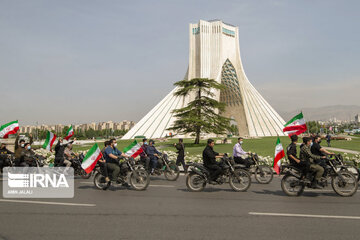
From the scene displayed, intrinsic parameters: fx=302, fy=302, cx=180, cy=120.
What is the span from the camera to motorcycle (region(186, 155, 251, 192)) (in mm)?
8578

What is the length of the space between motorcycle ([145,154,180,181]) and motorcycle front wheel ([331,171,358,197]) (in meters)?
5.32

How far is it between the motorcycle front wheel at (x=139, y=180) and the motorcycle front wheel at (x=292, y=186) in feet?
12.7

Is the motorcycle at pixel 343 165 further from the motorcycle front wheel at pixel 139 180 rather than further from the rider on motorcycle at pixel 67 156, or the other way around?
the rider on motorcycle at pixel 67 156

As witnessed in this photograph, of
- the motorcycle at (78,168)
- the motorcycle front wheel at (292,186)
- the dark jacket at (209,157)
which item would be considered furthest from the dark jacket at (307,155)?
the motorcycle at (78,168)

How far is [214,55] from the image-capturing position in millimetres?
59906

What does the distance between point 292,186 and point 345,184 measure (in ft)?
4.33

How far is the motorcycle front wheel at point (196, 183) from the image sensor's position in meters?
8.71

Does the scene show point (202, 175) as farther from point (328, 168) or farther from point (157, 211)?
point (328, 168)

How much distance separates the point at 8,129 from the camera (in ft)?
46.7

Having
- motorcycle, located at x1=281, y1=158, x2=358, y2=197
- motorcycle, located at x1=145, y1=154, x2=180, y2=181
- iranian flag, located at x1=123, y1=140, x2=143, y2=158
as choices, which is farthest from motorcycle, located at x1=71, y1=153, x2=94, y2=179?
motorcycle, located at x1=281, y1=158, x2=358, y2=197

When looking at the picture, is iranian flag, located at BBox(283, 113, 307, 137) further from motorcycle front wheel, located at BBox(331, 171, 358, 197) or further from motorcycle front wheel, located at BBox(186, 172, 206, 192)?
motorcycle front wheel, located at BBox(186, 172, 206, 192)

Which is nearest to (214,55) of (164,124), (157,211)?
(164,124)

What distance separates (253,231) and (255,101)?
A: 177ft

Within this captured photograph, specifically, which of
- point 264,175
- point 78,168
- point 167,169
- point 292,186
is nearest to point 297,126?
point 264,175
